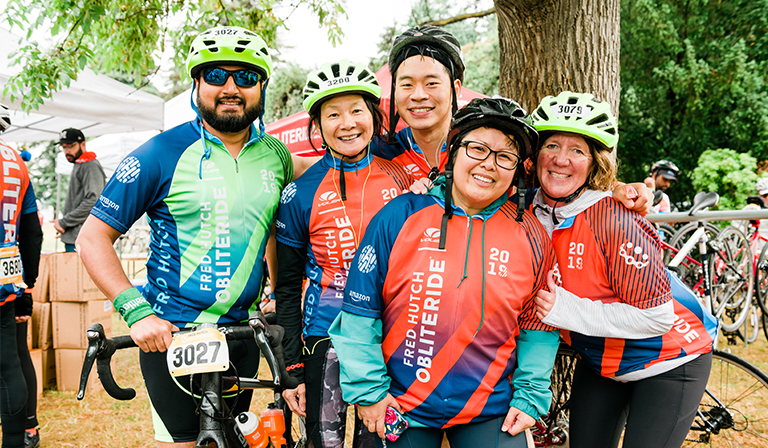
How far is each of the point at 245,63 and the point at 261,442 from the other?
1847 millimetres

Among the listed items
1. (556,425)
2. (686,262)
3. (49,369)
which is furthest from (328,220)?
(686,262)

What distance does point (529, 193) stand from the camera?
2.48m

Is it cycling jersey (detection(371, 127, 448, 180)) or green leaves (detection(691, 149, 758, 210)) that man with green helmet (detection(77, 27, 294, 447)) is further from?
green leaves (detection(691, 149, 758, 210))

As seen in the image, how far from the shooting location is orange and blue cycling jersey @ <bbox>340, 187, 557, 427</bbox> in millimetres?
1935

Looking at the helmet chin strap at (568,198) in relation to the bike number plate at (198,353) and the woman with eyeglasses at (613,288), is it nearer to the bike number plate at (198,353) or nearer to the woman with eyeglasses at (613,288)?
the woman with eyeglasses at (613,288)

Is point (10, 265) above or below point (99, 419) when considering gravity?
above

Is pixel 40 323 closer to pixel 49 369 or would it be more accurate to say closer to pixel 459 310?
pixel 49 369

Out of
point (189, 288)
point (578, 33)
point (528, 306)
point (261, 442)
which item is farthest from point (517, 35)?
point (261, 442)

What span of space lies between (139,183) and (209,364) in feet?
2.95

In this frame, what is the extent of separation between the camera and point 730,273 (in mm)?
7047

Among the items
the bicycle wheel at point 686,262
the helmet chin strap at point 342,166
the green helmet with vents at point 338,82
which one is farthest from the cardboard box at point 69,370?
the bicycle wheel at point 686,262

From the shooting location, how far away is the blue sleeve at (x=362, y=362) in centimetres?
195

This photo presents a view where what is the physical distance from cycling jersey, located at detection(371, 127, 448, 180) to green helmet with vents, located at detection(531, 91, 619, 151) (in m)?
0.55

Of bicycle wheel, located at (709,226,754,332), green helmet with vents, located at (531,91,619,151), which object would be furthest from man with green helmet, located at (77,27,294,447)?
bicycle wheel, located at (709,226,754,332)
